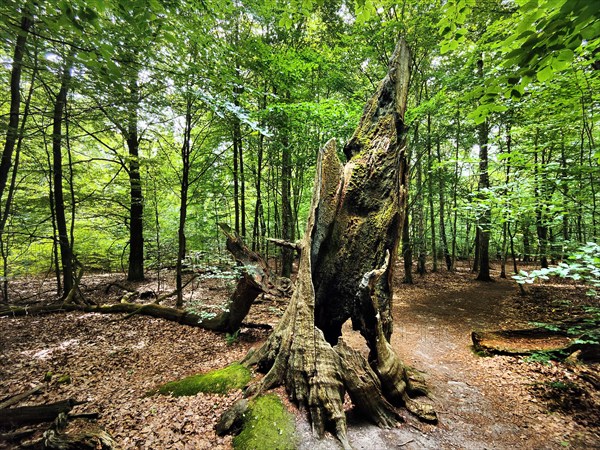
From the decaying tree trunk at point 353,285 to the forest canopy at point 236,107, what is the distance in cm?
127

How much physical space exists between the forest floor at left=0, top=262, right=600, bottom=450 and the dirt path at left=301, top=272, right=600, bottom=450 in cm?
2

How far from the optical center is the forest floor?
3125mm

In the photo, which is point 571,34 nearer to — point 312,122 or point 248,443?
point 248,443

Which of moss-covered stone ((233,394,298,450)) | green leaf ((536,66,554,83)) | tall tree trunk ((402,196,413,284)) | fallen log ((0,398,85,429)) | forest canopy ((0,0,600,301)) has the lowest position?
fallen log ((0,398,85,429))

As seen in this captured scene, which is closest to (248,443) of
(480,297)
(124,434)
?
(124,434)

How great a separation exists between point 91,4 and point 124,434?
15.1 ft

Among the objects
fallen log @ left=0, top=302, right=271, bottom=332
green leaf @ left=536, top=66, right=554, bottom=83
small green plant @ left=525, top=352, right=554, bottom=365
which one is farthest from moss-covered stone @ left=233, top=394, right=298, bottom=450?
small green plant @ left=525, top=352, right=554, bottom=365

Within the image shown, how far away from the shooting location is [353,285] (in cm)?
423

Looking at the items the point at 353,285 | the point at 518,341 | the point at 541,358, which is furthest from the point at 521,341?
the point at 353,285

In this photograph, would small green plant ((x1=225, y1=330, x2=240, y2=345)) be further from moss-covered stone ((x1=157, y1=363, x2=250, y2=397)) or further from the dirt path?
the dirt path

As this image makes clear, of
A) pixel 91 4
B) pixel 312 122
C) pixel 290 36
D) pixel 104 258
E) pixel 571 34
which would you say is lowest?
pixel 104 258

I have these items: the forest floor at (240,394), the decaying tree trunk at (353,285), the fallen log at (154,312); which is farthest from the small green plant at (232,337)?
the decaying tree trunk at (353,285)

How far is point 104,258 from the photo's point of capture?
42.7 ft

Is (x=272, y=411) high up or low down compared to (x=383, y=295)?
down
